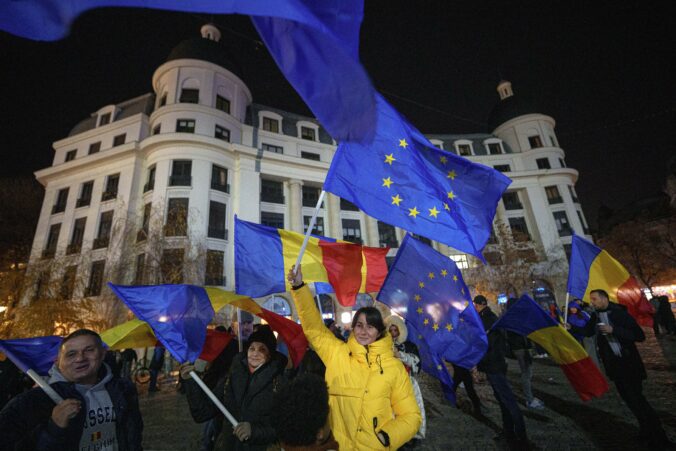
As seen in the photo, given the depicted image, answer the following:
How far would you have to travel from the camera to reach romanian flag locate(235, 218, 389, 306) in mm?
5152

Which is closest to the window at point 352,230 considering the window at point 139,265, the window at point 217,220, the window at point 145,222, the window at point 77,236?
the window at point 217,220

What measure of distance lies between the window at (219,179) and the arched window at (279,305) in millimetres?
9510

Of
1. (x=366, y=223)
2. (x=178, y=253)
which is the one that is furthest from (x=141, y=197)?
(x=366, y=223)

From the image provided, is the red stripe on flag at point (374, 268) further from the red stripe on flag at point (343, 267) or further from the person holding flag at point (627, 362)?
the person holding flag at point (627, 362)

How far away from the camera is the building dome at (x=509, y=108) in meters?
38.6

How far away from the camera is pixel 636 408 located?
430 centimetres

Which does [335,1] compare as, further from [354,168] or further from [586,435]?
[586,435]

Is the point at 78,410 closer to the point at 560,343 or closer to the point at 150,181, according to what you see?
the point at 560,343

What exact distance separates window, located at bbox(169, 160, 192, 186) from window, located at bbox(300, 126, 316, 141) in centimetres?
1259

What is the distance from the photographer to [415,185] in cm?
423

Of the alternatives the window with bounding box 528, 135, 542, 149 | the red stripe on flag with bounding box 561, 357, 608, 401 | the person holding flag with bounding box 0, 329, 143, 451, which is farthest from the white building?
the red stripe on flag with bounding box 561, 357, 608, 401

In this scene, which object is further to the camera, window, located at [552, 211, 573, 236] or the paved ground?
window, located at [552, 211, 573, 236]

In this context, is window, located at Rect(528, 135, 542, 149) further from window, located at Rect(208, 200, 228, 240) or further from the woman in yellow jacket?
the woman in yellow jacket

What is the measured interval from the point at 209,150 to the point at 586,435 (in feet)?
86.7
